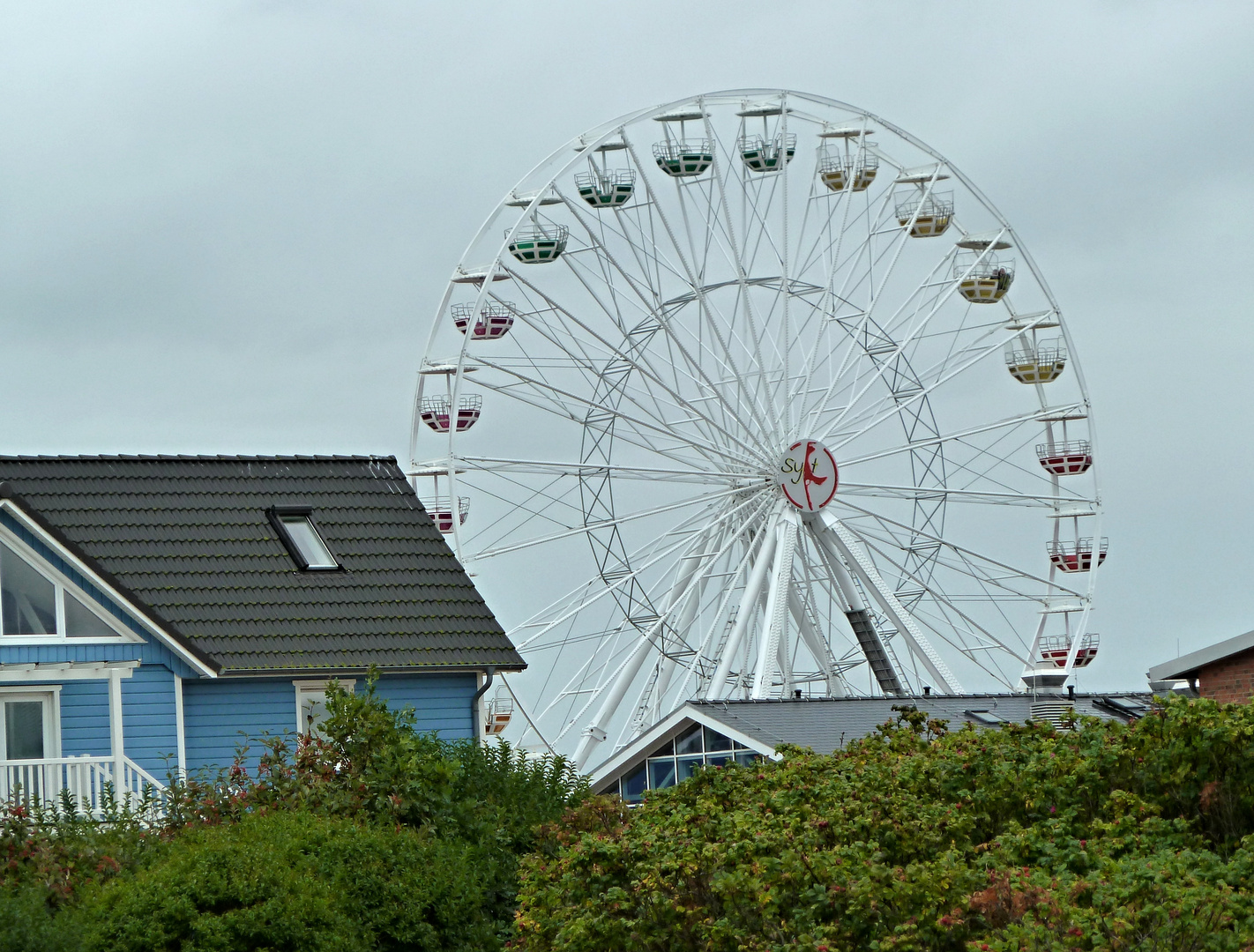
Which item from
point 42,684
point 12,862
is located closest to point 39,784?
point 42,684

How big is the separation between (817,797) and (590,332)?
21024 mm

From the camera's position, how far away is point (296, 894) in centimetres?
1503

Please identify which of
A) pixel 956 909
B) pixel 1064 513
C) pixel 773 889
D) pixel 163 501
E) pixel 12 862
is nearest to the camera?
pixel 956 909

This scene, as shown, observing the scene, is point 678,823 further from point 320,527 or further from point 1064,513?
point 1064,513

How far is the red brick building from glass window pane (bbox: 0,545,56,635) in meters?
11.7

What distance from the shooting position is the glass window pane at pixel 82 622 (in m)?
21.2

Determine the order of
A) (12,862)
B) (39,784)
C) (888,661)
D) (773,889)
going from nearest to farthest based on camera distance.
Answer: (773,889) < (12,862) < (39,784) < (888,661)

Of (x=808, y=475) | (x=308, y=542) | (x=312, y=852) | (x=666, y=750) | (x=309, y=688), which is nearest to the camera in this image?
(x=312, y=852)

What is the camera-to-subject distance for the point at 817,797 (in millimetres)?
14500

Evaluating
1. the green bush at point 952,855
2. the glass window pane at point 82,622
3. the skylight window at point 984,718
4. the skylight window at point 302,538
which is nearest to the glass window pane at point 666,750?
the skylight window at point 984,718

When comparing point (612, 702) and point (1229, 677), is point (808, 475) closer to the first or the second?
point (612, 702)

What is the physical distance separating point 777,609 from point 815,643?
231 cm

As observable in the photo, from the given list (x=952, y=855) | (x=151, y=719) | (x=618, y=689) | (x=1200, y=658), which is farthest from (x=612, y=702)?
(x=952, y=855)

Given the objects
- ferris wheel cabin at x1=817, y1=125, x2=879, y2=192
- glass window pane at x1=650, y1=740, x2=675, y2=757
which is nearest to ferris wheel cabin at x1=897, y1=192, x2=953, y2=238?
ferris wheel cabin at x1=817, y1=125, x2=879, y2=192
